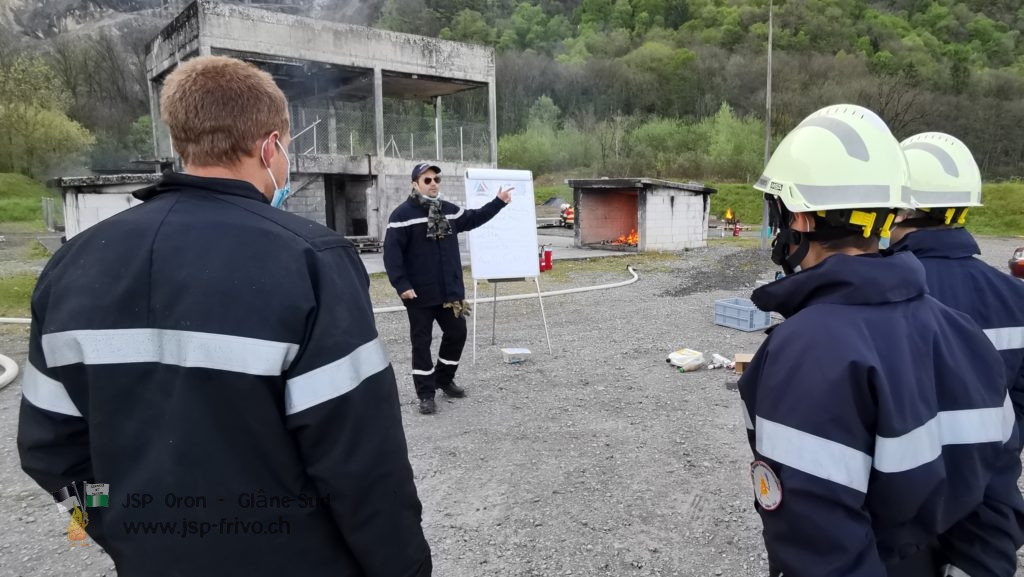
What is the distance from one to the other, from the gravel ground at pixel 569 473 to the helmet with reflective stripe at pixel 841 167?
227cm

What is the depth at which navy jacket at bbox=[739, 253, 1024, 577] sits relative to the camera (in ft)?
3.96

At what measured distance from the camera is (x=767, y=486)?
131 cm

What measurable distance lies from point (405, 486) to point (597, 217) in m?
19.7

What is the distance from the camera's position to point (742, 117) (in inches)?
2490

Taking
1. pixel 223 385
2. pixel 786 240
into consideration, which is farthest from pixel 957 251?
pixel 223 385

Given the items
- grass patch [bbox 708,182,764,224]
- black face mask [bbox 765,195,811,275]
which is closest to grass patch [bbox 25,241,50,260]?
black face mask [bbox 765,195,811,275]

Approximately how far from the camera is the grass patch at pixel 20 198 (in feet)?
101

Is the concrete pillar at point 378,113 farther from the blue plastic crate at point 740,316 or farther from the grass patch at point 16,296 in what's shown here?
the blue plastic crate at point 740,316

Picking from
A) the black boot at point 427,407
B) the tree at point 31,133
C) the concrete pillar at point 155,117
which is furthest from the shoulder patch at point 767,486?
the tree at point 31,133

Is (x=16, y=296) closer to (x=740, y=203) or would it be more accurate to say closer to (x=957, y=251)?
(x=957, y=251)

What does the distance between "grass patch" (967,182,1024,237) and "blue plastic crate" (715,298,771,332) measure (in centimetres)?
2738

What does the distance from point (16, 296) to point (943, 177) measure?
14.0m

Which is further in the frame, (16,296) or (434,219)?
(16,296)

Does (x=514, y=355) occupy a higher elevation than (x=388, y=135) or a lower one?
lower
